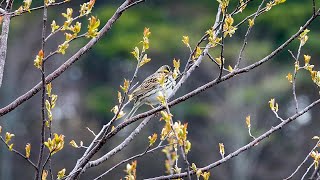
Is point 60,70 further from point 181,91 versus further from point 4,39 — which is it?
point 181,91

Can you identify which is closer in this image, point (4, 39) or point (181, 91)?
point (4, 39)

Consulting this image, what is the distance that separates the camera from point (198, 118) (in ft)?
60.5

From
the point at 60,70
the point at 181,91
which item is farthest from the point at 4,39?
the point at 181,91

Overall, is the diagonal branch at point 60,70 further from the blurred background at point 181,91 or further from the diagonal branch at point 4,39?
the blurred background at point 181,91

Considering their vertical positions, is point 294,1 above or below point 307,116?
above

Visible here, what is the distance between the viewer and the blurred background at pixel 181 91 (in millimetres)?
17188

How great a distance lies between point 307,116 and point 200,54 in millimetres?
15111

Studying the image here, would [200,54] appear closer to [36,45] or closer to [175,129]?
[175,129]

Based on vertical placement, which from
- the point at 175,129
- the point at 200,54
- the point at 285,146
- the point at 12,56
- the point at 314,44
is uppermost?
the point at 12,56

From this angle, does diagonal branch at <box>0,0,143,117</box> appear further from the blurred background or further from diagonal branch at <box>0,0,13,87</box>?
the blurred background

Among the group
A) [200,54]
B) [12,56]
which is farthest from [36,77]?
[200,54]

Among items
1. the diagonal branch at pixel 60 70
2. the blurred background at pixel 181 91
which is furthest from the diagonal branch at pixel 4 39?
the blurred background at pixel 181 91

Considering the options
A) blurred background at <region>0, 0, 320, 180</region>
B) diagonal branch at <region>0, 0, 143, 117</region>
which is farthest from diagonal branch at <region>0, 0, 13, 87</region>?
blurred background at <region>0, 0, 320, 180</region>

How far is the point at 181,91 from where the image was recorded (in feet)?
55.1
